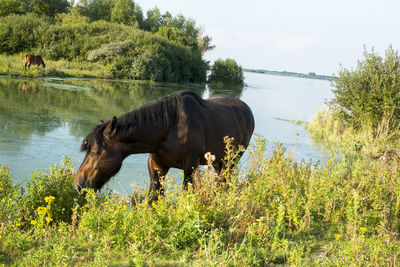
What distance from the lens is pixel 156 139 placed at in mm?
4523

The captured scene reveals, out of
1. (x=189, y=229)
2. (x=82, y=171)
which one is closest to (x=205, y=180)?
(x=189, y=229)

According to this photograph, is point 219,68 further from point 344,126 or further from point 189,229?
point 189,229

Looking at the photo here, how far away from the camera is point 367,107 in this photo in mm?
12789

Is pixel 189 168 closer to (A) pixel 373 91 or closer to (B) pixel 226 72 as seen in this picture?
(A) pixel 373 91

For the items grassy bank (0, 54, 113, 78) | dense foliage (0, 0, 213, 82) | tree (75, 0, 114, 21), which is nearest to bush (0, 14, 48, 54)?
dense foliage (0, 0, 213, 82)

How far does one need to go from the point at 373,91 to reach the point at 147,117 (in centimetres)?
1085

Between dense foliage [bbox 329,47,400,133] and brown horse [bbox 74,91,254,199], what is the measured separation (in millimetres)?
9381

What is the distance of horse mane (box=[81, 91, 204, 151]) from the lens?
428 centimetres

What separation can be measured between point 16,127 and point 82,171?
6346mm

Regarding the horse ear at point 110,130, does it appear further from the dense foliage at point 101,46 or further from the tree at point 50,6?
the tree at point 50,6

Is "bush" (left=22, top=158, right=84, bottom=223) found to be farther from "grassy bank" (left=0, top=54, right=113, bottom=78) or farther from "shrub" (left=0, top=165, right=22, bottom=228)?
Result: "grassy bank" (left=0, top=54, right=113, bottom=78)

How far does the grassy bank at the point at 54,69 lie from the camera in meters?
22.5

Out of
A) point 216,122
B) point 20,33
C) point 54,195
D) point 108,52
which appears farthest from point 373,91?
point 20,33

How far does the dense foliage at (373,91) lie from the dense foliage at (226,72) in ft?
122
